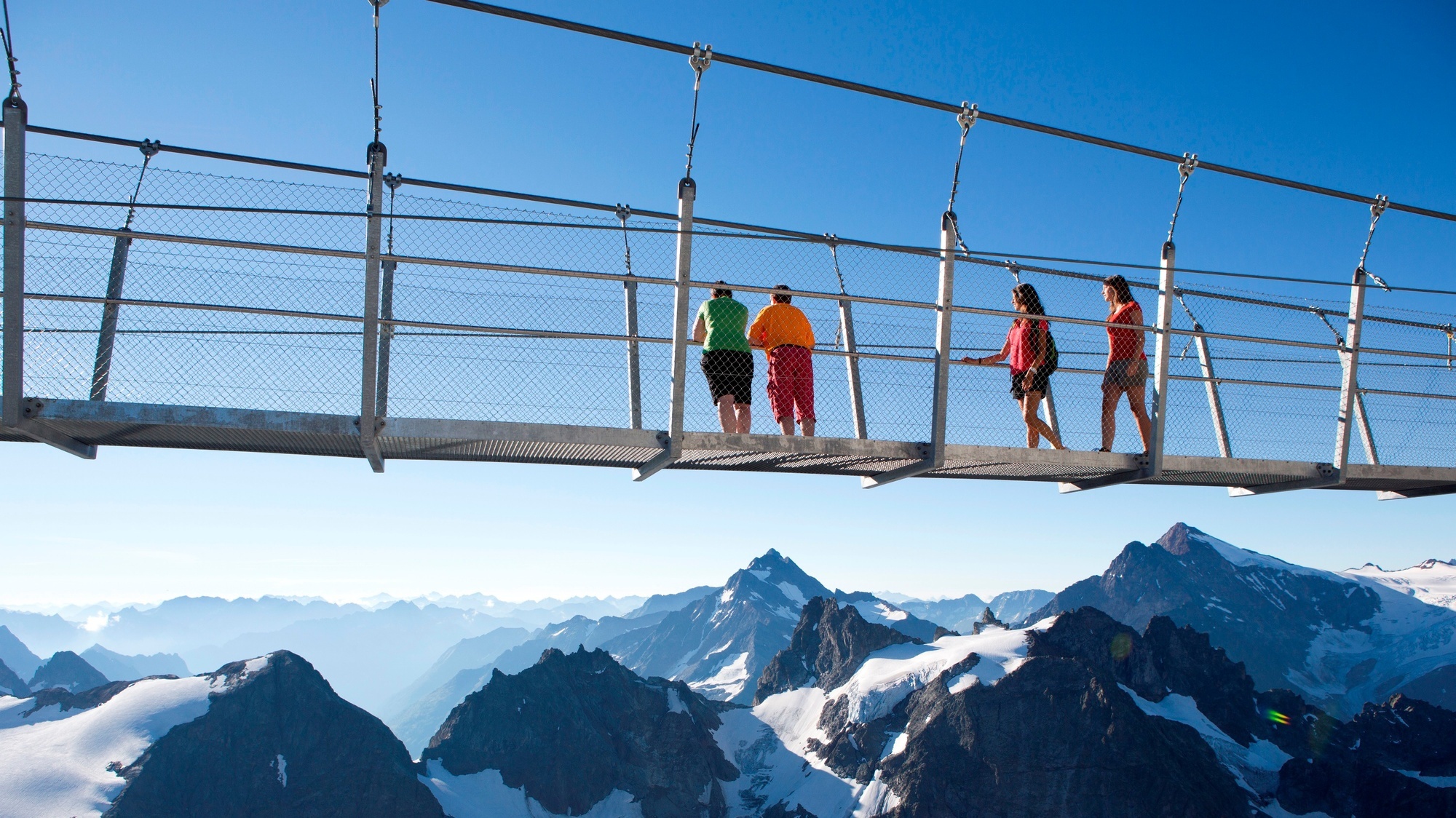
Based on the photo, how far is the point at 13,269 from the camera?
6.79 metres

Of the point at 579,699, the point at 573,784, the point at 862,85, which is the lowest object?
the point at 573,784

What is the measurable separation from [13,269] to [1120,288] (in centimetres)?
1012

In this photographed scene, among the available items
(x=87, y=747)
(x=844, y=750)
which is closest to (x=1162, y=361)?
(x=844, y=750)

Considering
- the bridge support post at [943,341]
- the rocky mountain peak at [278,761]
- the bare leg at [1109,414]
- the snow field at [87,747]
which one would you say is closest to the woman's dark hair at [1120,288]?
the bare leg at [1109,414]

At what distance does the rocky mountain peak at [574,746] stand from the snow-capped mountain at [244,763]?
19.9 m

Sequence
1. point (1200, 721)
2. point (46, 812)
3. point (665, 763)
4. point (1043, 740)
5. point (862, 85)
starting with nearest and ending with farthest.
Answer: point (862, 85) < point (1043, 740) < point (46, 812) < point (1200, 721) < point (665, 763)

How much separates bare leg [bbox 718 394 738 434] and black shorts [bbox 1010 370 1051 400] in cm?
317

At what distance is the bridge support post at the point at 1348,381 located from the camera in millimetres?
10211

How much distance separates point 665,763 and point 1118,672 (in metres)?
94.1

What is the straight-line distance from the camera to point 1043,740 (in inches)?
6024

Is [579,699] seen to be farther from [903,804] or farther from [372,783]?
[903,804]

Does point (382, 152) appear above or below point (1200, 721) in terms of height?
above

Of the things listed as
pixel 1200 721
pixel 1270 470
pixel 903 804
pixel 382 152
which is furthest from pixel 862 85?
pixel 1200 721

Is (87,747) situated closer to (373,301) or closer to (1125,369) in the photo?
(373,301)
